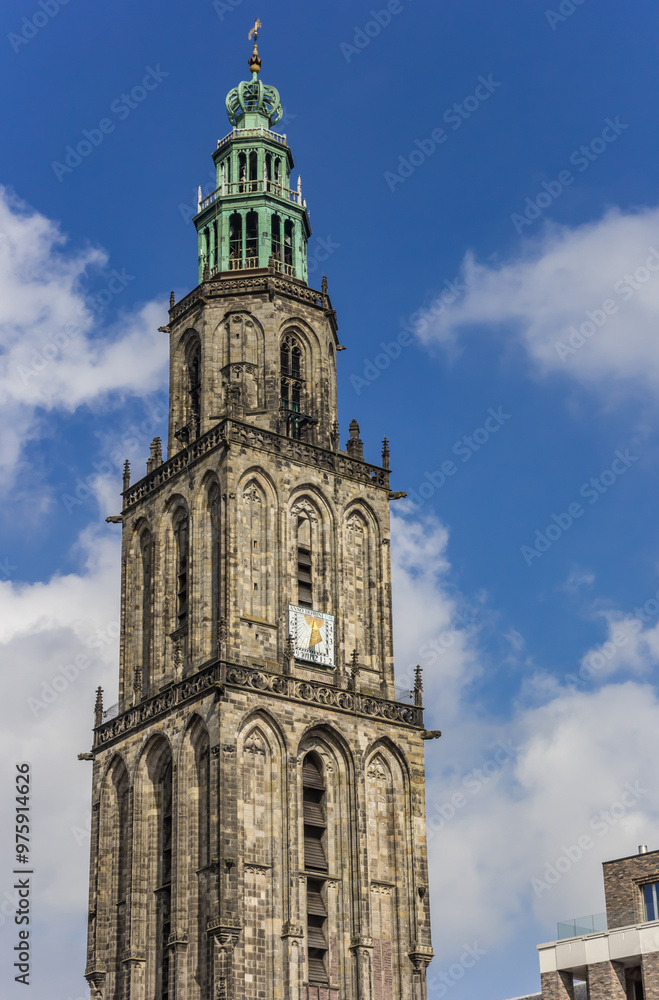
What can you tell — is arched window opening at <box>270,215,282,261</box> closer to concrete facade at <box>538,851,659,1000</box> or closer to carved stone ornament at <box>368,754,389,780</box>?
carved stone ornament at <box>368,754,389,780</box>

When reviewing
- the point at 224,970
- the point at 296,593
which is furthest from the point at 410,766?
the point at 224,970

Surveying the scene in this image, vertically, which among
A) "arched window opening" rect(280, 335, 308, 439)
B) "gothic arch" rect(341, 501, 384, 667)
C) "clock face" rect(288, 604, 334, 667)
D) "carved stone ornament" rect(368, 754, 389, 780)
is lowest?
"carved stone ornament" rect(368, 754, 389, 780)

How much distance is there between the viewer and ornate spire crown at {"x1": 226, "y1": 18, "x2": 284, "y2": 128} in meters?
87.8

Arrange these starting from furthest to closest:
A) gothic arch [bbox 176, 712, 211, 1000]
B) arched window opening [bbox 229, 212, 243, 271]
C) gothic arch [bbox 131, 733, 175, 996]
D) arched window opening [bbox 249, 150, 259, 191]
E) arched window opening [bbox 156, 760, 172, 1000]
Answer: arched window opening [bbox 249, 150, 259, 191]
arched window opening [bbox 229, 212, 243, 271]
gothic arch [bbox 131, 733, 175, 996]
arched window opening [bbox 156, 760, 172, 1000]
gothic arch [bbox 176, 712, 211, 1000]

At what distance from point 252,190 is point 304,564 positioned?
20921 mm

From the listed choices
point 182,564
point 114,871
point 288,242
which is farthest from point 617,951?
point 288,242

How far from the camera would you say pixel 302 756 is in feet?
230

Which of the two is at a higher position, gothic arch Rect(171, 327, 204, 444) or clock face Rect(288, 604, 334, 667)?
gothic arch Rect(171, 327, 204, 444)

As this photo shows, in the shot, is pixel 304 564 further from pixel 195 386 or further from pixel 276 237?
pixel 276 237

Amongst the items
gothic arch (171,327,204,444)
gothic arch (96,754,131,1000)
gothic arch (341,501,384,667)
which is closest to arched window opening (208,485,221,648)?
gothic arch (171,327,204,444)

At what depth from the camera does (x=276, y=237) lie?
83.9 meters

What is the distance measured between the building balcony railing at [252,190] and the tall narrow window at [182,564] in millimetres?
18016

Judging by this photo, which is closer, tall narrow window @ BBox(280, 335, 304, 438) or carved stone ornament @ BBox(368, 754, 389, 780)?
carved stone ornament @ BBox(368, 754, 389, 780)

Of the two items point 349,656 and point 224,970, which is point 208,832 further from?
point 349,656
